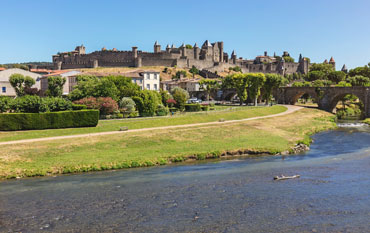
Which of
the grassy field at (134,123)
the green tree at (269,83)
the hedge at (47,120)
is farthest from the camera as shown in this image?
the green tree at (269,83)

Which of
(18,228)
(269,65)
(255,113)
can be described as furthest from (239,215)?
(269,65)

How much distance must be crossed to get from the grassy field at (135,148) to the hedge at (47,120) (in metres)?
5.92

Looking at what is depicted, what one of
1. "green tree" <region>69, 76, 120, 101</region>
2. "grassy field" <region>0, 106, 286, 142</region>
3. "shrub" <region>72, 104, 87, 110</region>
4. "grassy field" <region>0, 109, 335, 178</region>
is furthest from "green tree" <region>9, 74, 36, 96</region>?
"grassy field" <region>0, 109, 335, 178</region>

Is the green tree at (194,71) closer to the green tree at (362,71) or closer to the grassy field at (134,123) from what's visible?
the green tree at (362,71)

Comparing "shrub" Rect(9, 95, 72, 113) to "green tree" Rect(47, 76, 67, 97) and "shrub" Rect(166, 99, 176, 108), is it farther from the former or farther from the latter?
"shrub" Rect(166, 99, 176, 108)

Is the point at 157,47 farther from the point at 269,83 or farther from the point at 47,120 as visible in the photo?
the point at 47,120

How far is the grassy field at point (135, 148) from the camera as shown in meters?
27.9

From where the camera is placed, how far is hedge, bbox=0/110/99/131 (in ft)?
124

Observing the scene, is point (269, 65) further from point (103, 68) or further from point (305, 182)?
point (305, 182)

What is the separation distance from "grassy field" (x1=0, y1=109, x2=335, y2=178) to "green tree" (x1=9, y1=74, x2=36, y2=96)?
125ft

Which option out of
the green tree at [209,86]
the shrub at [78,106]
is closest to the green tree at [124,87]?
the shrub at [78,106]

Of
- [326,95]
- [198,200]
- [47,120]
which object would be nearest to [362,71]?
[326,95]

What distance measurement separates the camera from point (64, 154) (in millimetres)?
30547

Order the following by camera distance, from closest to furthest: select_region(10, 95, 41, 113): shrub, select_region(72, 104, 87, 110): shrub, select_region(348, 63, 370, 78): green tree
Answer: select_region(10, 95, 41, 113): shrub
select_region(72, 104, 87, 110): shrub
select_region(348, 63, 370, 78): green tree
